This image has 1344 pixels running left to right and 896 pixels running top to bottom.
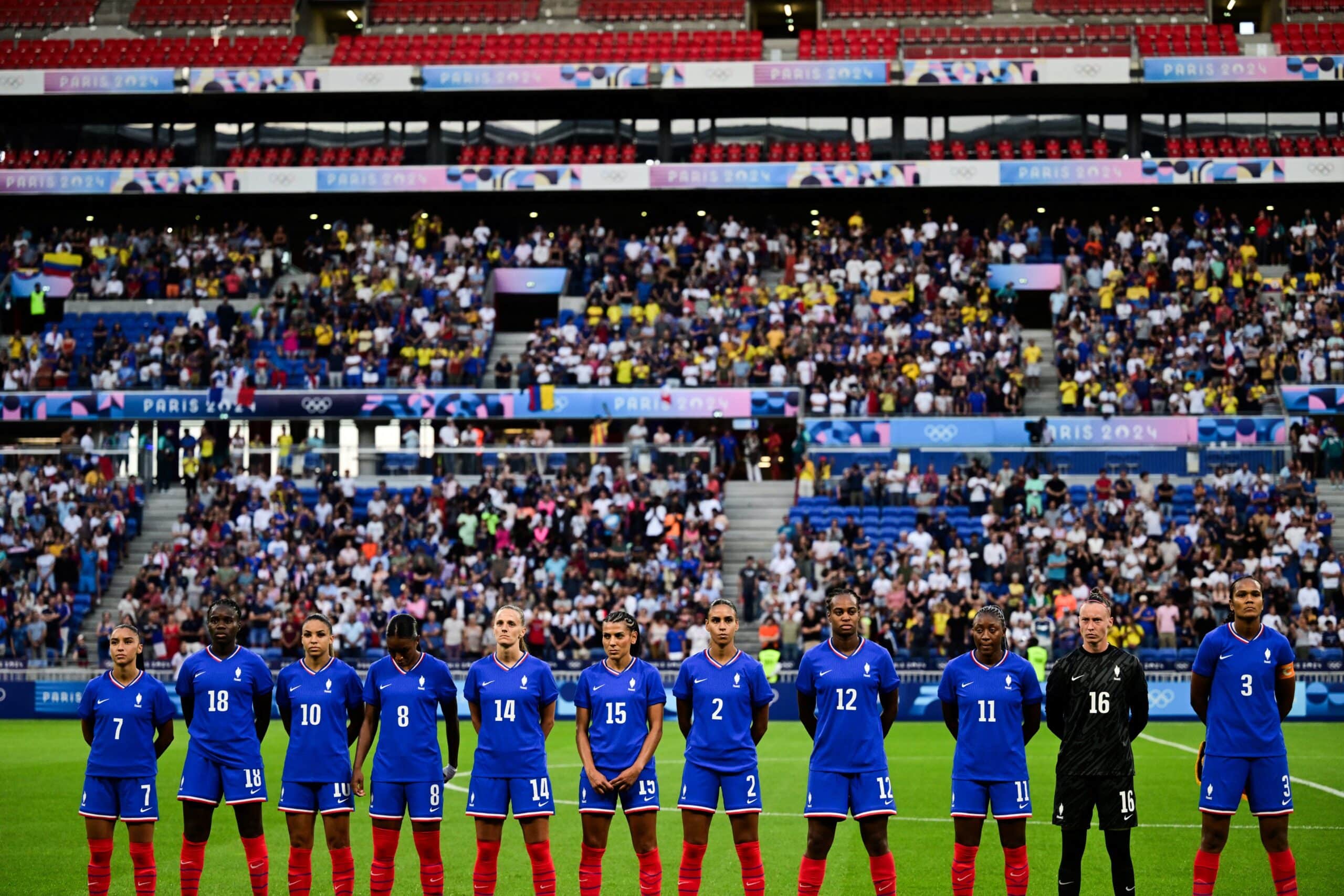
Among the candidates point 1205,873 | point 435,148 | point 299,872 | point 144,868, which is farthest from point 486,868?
point 435,148

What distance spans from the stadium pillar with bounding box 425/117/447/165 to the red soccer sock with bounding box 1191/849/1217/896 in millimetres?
38275

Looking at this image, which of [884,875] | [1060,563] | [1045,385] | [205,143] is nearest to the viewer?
[884,875]

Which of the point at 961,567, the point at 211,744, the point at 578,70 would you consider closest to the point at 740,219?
the point at 578,70

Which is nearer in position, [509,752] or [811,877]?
[811,877]

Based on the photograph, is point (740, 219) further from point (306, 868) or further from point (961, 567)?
point (306, 868)

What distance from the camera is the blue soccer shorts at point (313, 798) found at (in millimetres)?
10625

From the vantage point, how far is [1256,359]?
1421 inches

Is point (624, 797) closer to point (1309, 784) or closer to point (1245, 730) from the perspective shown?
point (1245, 730)

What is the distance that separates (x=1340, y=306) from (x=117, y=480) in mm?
30303

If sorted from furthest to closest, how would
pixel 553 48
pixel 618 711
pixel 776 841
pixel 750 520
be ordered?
pixel 553 48, pixel 750 520, pixel 776 841, pixel 618 711

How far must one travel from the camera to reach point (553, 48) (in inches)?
1754

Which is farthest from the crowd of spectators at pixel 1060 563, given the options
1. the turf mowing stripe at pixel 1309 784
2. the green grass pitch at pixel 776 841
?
the green grass pitch at pixel 776 841

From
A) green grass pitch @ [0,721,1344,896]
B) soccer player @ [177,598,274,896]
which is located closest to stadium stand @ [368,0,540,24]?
green grass pitch @ [0,721,1344,896]

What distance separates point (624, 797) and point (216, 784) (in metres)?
2.96
